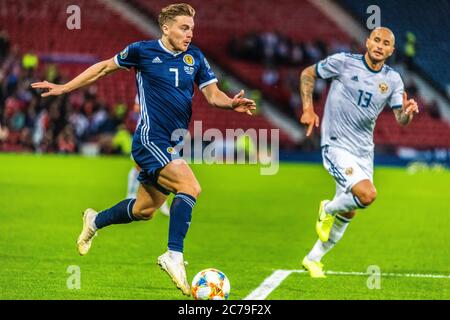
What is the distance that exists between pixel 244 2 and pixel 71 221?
2239 centimetres

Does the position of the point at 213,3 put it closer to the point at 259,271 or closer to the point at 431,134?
the point at 431,134

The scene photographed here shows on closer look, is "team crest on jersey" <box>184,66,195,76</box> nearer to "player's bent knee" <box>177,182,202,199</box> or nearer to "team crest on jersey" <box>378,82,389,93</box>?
"player's bent knee" <box>177,182,202,199</box>

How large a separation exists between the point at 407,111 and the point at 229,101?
184 cm

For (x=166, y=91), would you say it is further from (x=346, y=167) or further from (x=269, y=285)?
(x=346, y=167)

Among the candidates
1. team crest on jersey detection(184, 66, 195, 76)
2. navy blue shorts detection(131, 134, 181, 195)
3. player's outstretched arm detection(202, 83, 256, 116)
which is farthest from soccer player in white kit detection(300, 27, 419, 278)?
navy blue shorts detection(131, 134, 181, 195)

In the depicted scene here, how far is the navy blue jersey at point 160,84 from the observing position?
8391 mm

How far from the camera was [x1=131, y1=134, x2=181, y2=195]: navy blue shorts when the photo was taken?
8312 mm

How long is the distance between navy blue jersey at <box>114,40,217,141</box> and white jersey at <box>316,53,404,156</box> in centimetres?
194

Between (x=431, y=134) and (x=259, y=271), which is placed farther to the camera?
(x=431, y=134)

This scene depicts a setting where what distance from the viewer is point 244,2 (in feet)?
116

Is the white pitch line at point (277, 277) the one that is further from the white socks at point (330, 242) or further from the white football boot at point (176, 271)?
the white football boot at point (176, 271)

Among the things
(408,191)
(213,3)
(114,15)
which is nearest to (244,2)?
(213,3)

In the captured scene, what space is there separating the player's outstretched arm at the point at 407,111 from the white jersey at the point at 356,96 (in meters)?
0.09

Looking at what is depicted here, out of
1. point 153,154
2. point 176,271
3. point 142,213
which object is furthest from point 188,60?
point 176,271
